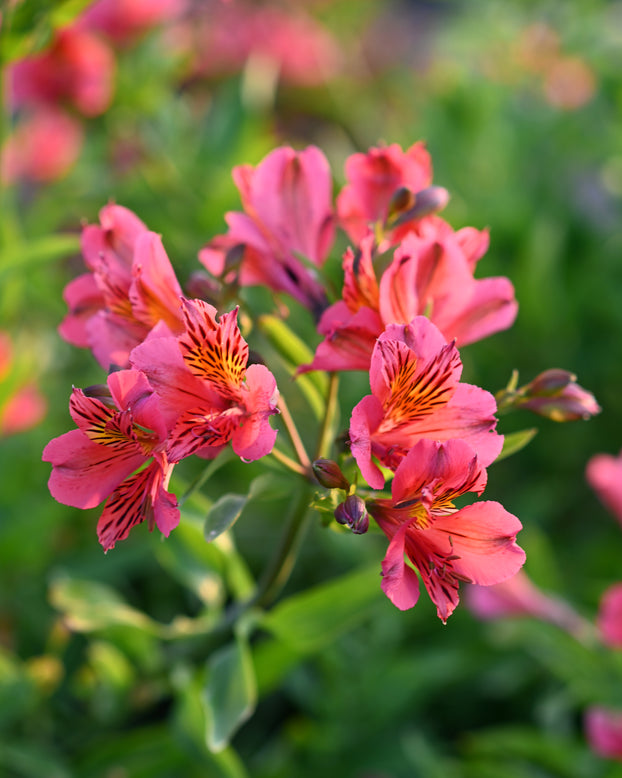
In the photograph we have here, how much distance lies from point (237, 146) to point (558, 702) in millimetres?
1465

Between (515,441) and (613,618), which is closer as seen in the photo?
(515,441)

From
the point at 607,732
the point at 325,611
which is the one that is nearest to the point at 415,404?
the point at 325,611

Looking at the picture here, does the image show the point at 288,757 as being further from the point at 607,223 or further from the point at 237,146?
the point at 607,223

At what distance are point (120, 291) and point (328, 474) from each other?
28 centimetres

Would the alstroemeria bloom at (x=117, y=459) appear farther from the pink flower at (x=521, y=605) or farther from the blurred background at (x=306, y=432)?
the pink flower at (x=521, y=605)

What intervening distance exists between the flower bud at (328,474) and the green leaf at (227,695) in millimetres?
340

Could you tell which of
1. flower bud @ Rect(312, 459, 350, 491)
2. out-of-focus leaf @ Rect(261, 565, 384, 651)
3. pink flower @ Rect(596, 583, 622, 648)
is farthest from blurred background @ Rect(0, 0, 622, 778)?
flower bud @ Rect(312, 459, 350, 491)

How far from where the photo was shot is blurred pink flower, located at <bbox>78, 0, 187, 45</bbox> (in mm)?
2072

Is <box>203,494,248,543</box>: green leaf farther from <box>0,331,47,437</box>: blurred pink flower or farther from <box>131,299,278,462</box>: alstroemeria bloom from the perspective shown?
<box>0,331,47,437</box>: blurred pink flower

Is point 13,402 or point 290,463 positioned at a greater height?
point 290,463

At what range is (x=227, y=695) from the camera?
36.1 inches

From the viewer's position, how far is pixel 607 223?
8.87 feet

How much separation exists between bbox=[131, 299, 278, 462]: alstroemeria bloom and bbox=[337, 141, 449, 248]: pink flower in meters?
0.27

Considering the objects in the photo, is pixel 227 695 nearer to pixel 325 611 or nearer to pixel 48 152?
pixel 325 611
